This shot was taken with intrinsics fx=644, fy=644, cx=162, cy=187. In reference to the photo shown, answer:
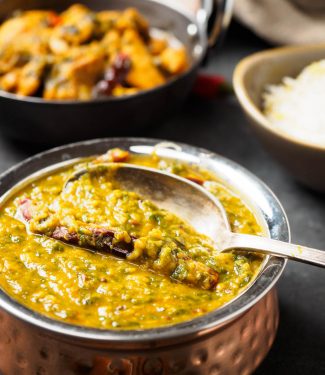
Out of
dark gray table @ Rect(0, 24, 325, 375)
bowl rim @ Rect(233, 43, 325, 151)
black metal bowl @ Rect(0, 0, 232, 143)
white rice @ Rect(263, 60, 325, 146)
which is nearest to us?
dark gray table @ Rect(0, 24, 325, 375)

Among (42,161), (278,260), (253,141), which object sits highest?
(278,260)

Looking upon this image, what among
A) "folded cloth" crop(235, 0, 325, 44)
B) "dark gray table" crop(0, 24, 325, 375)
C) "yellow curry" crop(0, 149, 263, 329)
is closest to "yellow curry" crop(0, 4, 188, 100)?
"dark gray table" crop(0, 24, 325, 375)

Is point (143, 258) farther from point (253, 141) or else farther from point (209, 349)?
point (253, 141)

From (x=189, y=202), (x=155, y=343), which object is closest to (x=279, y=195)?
(x=189, y=202)

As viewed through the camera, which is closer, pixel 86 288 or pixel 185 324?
pixel 185 324

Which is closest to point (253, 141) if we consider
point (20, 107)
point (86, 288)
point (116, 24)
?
point (116, 24)

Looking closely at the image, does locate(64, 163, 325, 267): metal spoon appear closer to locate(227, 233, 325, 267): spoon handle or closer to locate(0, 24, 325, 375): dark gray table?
locate(227, 233, 325, 267): spoon handle

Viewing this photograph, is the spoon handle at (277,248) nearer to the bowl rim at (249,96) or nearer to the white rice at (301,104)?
the bowl rim at (249,96)
